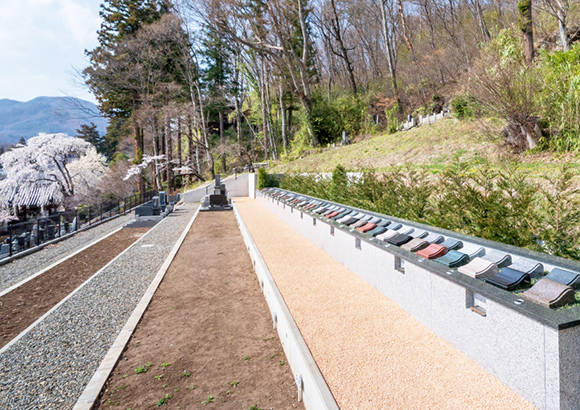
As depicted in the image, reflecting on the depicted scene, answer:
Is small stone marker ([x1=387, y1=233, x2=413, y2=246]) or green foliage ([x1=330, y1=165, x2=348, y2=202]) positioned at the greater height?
green foliage ([x1=330, y1=165, x2=348, y2=202])

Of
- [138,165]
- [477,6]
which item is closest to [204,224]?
[138,165]

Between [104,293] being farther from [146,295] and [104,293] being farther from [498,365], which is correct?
[498,365]

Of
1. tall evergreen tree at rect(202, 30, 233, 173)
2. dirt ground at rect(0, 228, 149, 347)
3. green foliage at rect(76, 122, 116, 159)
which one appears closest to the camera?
dirt ground at rect(0, 228, 149, 347)

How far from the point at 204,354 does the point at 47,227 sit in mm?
11719

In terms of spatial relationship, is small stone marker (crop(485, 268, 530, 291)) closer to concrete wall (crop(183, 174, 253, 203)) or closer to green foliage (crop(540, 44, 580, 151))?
green foliage (crop(540, 44, 580, 151))

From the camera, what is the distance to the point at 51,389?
3.02 m

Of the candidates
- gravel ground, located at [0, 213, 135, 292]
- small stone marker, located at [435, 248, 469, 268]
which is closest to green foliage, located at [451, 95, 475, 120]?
small stone marker, located at [435, 248, 469, 268]

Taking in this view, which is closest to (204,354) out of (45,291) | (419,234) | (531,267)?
(419,234)

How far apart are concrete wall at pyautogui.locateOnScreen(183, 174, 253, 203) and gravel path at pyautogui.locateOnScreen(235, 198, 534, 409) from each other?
16836 mm

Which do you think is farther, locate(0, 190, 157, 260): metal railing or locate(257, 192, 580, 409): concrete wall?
locate(0, 190, 157, 260): metal railing

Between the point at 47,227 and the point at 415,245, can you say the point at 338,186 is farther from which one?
the point at 47,227

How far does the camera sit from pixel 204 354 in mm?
3418

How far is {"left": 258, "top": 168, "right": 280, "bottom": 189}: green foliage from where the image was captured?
60.1 feet

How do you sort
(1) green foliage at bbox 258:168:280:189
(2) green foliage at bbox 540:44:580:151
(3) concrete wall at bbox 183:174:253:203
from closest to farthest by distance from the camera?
1. (2) green foliage at bbox 540:44:580:151
2. (1) green foliage at bbox 258:168:280:189
3. (3) concrete wall at bbox 183:174:253:203
